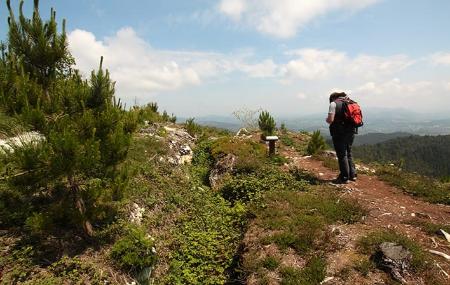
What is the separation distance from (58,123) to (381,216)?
7989 mm

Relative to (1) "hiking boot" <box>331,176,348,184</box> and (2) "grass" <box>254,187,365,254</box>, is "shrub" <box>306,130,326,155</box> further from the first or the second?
(2) "grass" <box>254,187,365,254</box>

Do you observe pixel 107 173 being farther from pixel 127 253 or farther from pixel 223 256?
pixel 223 256

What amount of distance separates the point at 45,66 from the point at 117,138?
8.75ft

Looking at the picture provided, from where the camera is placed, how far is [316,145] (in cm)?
1475

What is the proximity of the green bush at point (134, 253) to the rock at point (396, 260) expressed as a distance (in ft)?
16.0

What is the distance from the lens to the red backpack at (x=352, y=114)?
9688 mm

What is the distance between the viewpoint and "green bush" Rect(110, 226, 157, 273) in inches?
272

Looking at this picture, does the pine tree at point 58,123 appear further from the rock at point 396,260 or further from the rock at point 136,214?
the rock at point 396,260

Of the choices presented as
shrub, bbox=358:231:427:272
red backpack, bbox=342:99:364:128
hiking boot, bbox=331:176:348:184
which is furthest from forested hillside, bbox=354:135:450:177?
shrub, bbox=358:231:427:272

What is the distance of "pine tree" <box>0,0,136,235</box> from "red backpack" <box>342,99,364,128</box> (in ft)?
21.6

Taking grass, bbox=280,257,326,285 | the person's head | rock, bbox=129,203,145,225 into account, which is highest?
the person's head

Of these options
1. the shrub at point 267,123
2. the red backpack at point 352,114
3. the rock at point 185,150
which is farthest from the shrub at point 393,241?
the shrub at point 267,123

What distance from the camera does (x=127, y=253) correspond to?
22.7ft

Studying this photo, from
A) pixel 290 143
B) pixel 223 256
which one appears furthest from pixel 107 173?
pixel 290 143
